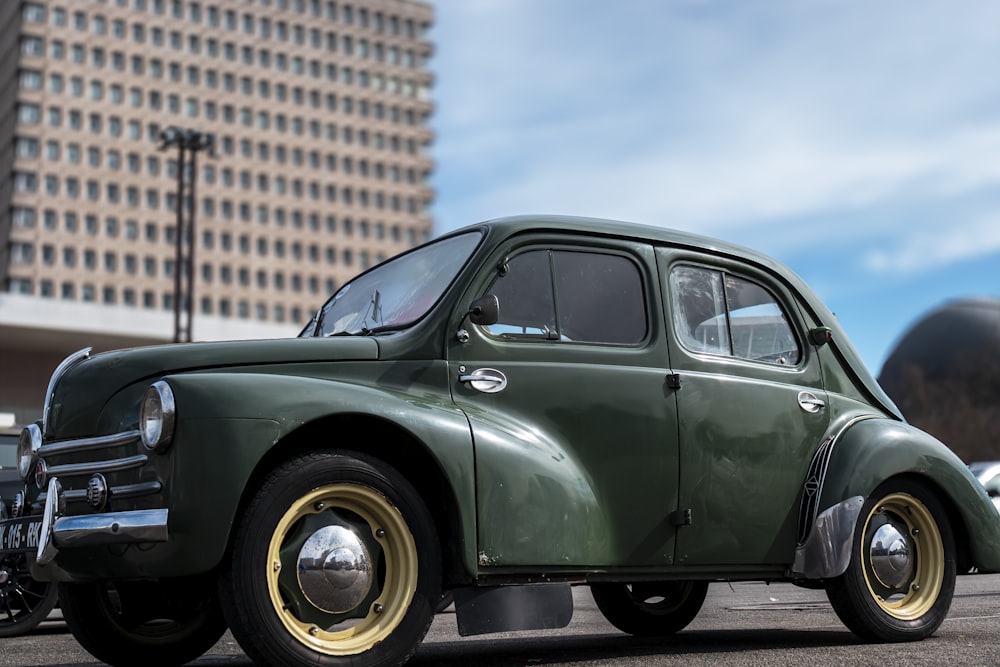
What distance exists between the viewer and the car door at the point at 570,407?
504cm

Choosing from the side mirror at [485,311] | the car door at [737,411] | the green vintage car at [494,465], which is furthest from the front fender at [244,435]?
the car door at [737,411]

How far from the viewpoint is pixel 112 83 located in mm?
100438

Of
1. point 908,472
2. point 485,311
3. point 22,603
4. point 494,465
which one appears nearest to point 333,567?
point 494,465

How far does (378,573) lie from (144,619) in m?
1.33

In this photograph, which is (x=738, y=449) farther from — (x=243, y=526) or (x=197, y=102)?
(x=197, y=102)

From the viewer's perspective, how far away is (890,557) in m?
6.22

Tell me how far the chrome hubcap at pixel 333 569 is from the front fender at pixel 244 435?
0.31m

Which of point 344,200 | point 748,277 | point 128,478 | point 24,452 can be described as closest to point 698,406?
point 748,277

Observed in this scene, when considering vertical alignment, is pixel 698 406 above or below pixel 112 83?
below

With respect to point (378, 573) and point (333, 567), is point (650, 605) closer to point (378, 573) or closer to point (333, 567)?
point (378, 573)

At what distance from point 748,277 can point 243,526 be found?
3116 mm

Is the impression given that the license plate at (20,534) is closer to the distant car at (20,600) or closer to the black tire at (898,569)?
the black tire at (898,569)

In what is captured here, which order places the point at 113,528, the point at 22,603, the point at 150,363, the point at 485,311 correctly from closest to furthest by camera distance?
1. the point at 113,528
2. the point at 150,363
3. the point at 485,311
4. the point at 22,603

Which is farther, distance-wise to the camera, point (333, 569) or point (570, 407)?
point (570, 407)
